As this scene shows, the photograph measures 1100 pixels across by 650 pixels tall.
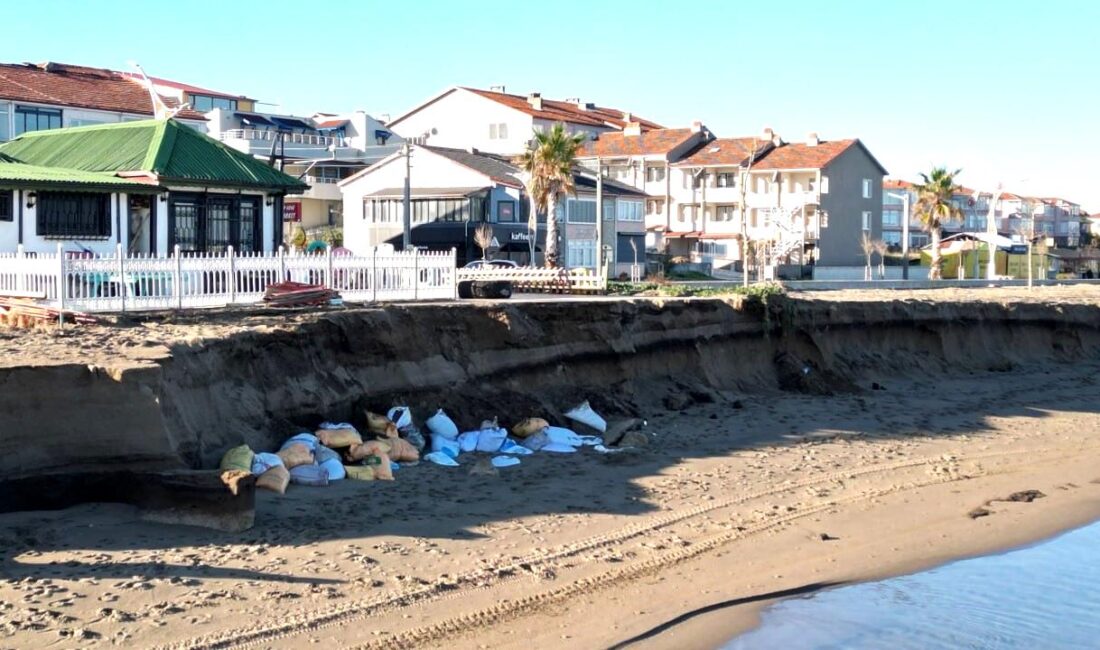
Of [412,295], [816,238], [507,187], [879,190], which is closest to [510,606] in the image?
[412,295]

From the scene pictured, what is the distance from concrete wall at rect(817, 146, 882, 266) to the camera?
73062mm

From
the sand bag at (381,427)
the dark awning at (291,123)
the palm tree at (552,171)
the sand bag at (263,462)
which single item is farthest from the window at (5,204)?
the dark awning at (291,123)

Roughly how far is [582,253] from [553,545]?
49166 millimetres

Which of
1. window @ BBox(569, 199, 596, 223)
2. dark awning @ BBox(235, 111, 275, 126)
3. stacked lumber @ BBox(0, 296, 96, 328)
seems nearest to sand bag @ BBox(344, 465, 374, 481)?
stacked lumber @ BBox(0, 296, 96, 328)

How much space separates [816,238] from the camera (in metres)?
72.3

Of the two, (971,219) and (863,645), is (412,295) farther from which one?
(971,219)

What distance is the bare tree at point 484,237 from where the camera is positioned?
5212 centimetres

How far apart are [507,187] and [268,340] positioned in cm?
4119

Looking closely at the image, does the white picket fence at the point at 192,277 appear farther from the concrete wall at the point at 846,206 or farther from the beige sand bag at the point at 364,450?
the concrete wall at the point at 846,206

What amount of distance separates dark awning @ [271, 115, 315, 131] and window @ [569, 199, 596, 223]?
2099cm

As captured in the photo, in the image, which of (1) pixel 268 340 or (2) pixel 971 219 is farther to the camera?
(2) pixel 971 219

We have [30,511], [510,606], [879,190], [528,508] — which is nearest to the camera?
[510,606]

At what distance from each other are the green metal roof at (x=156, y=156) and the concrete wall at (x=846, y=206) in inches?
1926

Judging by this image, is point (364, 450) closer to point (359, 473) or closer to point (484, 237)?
point (359, 473)
